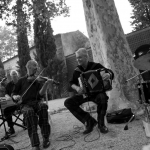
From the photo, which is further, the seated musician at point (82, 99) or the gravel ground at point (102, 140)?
the seated musician at point (82, 99)

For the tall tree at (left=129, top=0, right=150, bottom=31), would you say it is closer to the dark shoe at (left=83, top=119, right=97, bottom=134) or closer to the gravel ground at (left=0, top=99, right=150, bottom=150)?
the dark shoe at (left=83, top=119, right=97, bottom=134)

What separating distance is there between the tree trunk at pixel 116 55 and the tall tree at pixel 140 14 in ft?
49.1

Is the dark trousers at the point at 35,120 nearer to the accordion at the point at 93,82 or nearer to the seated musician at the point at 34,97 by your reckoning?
the seated musician at the point at 34,97

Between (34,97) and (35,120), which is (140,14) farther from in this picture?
(35,120)

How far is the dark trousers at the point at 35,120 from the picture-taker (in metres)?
3.41

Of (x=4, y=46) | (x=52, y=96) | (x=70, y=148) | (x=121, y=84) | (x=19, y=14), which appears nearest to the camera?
(x=70, y=148)

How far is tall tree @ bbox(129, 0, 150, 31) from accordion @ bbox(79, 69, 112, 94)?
54.8ft

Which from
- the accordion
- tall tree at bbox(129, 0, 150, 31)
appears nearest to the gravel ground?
the accordion

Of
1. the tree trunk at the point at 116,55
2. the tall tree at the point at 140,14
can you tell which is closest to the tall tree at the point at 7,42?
the tall tree at the point at 140,14

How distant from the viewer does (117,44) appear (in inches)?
200

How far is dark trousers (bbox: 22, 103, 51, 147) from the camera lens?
3.41 m

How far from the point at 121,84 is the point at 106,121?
110cm

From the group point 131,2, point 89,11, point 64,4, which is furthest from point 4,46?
point 89,11

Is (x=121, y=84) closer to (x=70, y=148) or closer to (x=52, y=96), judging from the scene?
(x=70, y=148)
